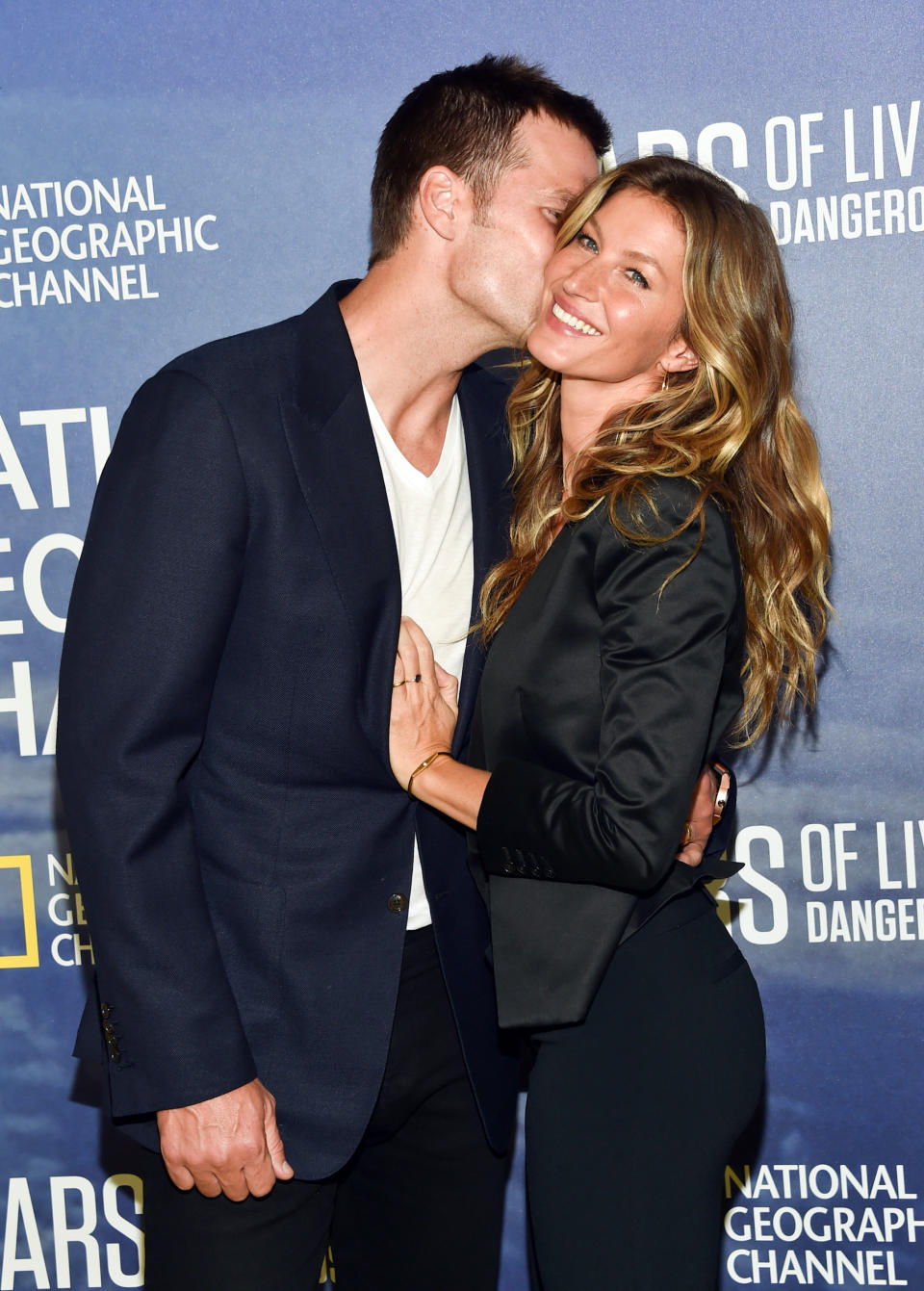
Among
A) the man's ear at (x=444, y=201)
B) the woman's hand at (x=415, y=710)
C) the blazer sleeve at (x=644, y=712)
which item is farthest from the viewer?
the man's ear at (x=444, y=201)

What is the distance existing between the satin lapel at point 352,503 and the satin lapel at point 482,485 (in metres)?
0.19

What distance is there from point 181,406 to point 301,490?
18 cm

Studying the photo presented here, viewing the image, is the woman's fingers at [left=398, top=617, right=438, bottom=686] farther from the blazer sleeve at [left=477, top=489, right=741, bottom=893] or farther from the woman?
the blazer sleeve at [left=477, top=489, right=741, bottom=893]

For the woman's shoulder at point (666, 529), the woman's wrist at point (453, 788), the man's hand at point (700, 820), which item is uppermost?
the woman's shoulder at point (666, 529)

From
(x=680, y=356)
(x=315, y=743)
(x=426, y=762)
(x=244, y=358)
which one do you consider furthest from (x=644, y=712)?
(x=244, y=358)

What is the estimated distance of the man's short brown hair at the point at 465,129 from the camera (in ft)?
6.60

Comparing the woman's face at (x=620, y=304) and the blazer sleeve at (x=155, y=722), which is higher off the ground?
the woman's face at (x=620, y=304)

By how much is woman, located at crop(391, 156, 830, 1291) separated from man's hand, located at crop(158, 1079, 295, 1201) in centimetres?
34

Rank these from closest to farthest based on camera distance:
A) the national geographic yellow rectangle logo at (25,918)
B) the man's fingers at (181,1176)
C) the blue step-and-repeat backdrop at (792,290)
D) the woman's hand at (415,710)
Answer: the man's fingers at (181,1176) < the woman's hand at (415,710) < the blue step-and-repeat backdrop at (792,290) < the national geographic yellow rectangle logo at (25,918)

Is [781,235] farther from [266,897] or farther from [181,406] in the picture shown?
[266,897]

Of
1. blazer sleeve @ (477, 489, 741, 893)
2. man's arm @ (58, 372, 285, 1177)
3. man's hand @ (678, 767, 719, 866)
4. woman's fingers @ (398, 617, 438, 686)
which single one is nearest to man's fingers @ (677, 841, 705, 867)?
man's hand @ (678, 767, 719, 866)

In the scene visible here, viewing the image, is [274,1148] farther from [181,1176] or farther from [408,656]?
[408,656]

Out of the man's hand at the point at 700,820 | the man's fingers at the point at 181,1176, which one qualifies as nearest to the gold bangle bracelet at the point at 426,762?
the man's hand at the point at 700,820

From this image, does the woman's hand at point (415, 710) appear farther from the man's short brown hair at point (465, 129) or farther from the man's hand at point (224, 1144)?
the man's short brown hair at point (465, 129)
